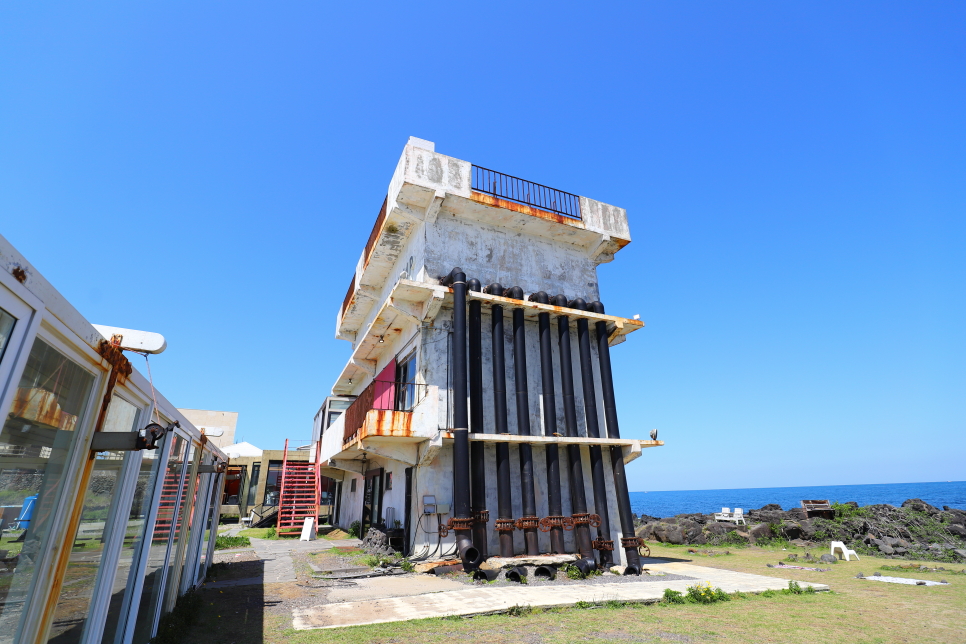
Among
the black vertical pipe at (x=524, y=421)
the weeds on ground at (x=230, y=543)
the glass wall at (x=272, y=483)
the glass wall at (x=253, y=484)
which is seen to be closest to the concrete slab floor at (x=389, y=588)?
the black vertical pipe at (x=524, y=421)

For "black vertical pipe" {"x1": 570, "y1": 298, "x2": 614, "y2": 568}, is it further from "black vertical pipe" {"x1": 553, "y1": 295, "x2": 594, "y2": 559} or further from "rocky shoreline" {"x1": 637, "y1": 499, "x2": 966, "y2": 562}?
"rocky shoreline" {"x1": 637, "y1": 499, "x2": 966, "y2": 562}

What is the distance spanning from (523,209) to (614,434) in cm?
764

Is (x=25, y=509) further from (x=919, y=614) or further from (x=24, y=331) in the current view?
(x=919, y=614)

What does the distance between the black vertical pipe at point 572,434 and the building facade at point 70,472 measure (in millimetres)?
10319

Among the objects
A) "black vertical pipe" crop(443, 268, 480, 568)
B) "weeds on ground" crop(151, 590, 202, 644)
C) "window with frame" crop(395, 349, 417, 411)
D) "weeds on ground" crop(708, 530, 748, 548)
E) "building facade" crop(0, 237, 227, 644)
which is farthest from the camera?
"weeds on ground" crop(708, 530, 748, 548)

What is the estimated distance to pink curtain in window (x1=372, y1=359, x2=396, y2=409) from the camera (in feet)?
53.3

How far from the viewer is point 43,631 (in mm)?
2832

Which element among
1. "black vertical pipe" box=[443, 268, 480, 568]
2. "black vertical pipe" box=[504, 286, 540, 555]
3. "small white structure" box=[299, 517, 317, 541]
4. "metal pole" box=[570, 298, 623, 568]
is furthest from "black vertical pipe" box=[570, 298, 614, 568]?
"small white structure" box=[299, 517, 317, 541]

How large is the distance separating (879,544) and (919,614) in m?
14.2

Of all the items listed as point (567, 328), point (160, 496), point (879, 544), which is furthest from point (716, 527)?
point (160, 496)

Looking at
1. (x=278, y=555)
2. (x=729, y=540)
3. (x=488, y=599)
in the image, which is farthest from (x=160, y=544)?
(x=729, y=540)

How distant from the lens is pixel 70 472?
299 centimetres

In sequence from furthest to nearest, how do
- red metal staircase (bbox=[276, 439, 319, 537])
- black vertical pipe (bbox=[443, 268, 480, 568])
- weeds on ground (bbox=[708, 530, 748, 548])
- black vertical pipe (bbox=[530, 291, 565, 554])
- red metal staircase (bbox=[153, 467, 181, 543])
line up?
red metal staircase (bbox=[276, 439, 319, 537]) → weeds on ground (bbox=[708, 530, 748, 548]) → black vertical pipe (bbox=[530, 291, 565, 554]) → black vertical pipe (bbox=[443, 268, 480, 568]) → red metal staircase (bbox=[153, 467, 181, 543])

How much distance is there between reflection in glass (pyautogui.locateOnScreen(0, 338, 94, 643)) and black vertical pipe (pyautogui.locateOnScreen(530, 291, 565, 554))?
454 inches
